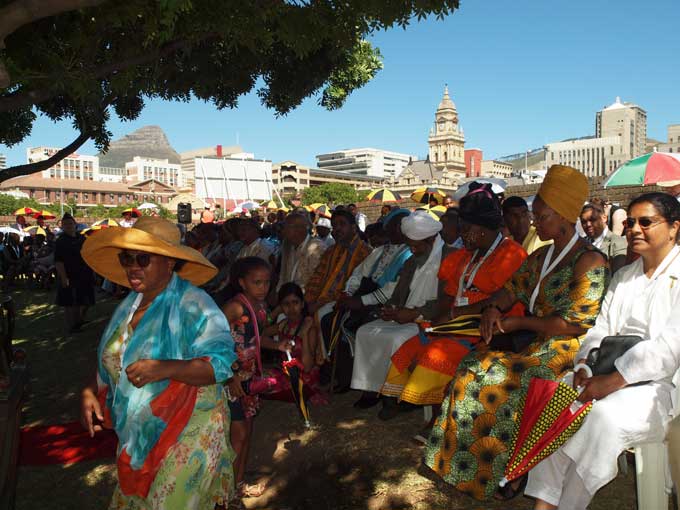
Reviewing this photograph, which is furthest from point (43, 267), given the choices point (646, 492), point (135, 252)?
point (646, 492)

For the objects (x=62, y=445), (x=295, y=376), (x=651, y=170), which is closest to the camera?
(x=295, y=376)

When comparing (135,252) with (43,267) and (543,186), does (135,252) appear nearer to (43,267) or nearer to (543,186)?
(543,186)

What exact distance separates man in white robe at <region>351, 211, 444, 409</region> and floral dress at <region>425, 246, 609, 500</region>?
132cm

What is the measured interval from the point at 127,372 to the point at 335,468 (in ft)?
8.84

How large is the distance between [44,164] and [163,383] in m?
6.95

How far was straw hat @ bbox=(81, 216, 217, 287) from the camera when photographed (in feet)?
9.21

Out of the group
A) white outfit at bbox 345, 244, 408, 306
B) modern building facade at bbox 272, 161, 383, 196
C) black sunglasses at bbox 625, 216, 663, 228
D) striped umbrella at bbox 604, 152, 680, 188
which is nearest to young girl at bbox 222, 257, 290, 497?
white outfit at bbox 345, 244, 408, 306

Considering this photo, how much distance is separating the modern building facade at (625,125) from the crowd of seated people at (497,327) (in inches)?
4227

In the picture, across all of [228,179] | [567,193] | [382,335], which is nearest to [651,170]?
[567,193]

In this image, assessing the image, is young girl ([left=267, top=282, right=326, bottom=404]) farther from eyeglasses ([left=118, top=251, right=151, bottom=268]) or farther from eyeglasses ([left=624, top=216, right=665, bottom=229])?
eyeglasses ([left=624, top=216, right=665, bottom=229])

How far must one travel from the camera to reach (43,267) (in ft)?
60.5

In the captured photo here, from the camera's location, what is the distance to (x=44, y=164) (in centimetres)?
844

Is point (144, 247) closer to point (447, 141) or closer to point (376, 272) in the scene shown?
point (376, 272)

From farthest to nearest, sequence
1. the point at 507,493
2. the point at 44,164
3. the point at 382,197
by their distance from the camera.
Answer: the point at 382,197 → the point at 44,164 → the point at 507,493
